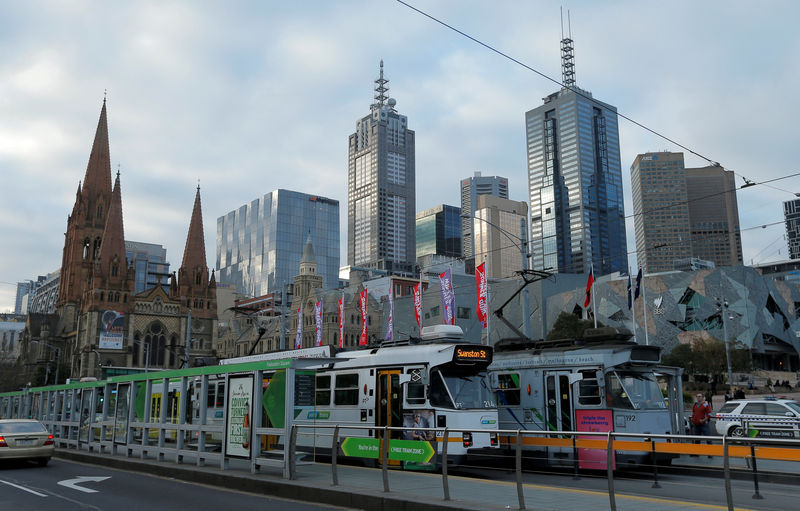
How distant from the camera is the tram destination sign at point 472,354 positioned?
17234 millimetres

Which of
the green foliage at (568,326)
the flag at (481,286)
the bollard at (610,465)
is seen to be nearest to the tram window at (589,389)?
the bollard at (610,465)

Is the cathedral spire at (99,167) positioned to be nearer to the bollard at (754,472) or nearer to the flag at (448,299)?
the flag at (448,299)

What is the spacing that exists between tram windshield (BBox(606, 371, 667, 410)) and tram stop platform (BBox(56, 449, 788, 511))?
235 inches

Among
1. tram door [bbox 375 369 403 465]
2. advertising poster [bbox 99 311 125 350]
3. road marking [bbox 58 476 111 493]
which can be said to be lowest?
road marking [bbox 58 476 111 493]

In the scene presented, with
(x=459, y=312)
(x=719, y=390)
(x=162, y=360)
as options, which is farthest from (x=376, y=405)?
(x=162, y=360)

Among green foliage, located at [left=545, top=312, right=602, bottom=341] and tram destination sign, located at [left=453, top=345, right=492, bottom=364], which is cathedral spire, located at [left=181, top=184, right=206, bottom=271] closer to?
green foliage, located at [left=545, top=312, right=602, bottom=341]

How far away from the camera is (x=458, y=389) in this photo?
57.1 ft

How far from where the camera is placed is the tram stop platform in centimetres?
983

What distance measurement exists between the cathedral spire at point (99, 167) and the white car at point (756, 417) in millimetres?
113423

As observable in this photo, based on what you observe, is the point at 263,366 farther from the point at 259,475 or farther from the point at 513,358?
the point at 513,358

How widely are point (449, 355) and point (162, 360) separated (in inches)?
3754

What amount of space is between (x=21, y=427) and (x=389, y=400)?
34.5 feet

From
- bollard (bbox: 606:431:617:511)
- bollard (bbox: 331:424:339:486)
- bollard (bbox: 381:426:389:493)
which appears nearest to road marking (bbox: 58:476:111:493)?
bollard (bbox: 331:424:339:486)

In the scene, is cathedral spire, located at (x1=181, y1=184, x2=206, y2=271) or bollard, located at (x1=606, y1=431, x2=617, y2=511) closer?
bollard, located at (x1=606, y1=431, x2=617, y2=511)
